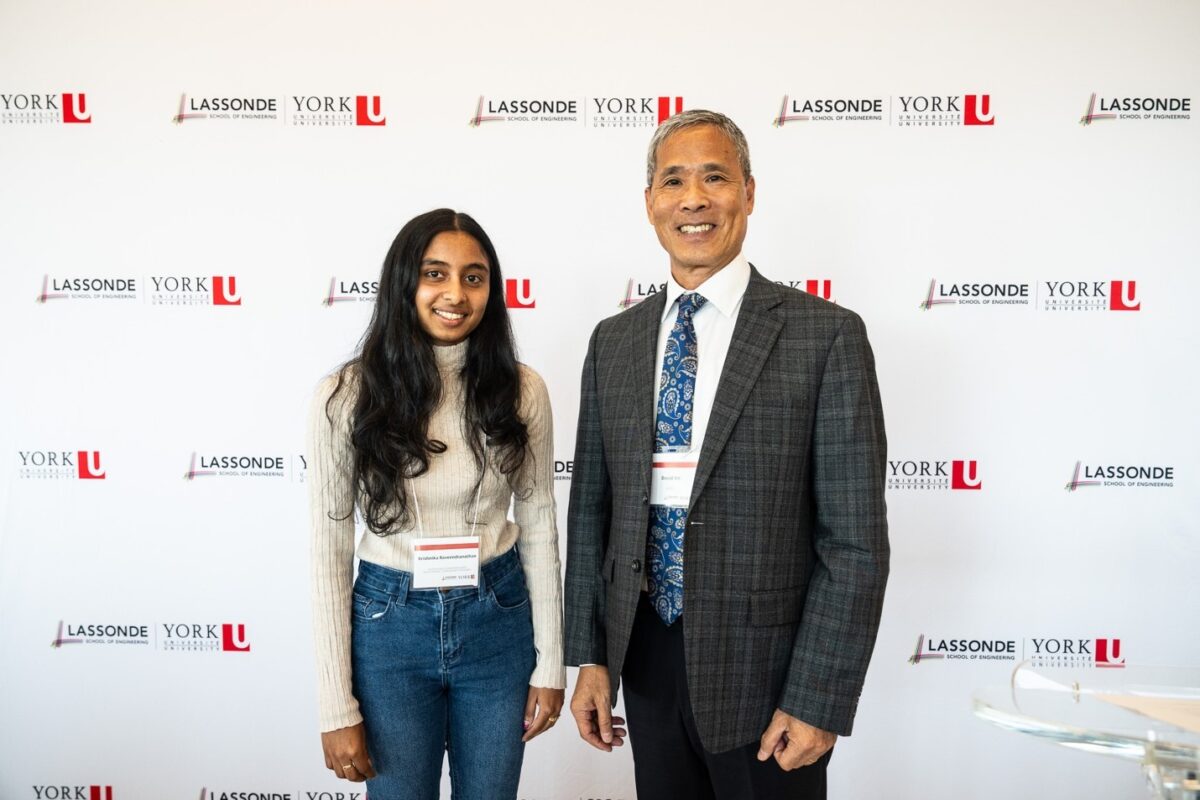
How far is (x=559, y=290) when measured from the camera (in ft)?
8.07

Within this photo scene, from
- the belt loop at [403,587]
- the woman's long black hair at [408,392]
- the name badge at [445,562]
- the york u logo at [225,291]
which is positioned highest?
the york u logo at [225,291]

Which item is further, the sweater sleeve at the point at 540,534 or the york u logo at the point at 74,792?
the york u logo at the point at 74,792

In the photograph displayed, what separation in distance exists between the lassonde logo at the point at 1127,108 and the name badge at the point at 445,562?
7.69 ft

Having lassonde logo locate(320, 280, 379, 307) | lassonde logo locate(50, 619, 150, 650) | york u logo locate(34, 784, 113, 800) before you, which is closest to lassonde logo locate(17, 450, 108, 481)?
lassonde logo locate(50, 619, 150, 650)

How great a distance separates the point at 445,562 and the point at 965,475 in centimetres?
179

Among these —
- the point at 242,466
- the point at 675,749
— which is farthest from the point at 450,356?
the point at 242,466

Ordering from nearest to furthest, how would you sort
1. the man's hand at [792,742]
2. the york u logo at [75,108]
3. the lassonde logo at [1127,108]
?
the man's hand at [792,742]
the lassonde logo at [1127,108]
the york u logo at [75,108]

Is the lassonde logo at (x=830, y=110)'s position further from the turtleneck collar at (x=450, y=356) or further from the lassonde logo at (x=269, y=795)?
the lassonde logo at (x=269, y=795)

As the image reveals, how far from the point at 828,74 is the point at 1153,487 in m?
1.70

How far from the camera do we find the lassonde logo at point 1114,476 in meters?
2.41

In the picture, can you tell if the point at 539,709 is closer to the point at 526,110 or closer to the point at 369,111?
the point at 526,110

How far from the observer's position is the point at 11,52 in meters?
2.49

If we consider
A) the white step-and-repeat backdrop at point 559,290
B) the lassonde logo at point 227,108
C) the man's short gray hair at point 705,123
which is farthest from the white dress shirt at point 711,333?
the lassonde logo at point 227,108

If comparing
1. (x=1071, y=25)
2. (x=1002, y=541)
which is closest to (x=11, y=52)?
(x=1071, y=25)
